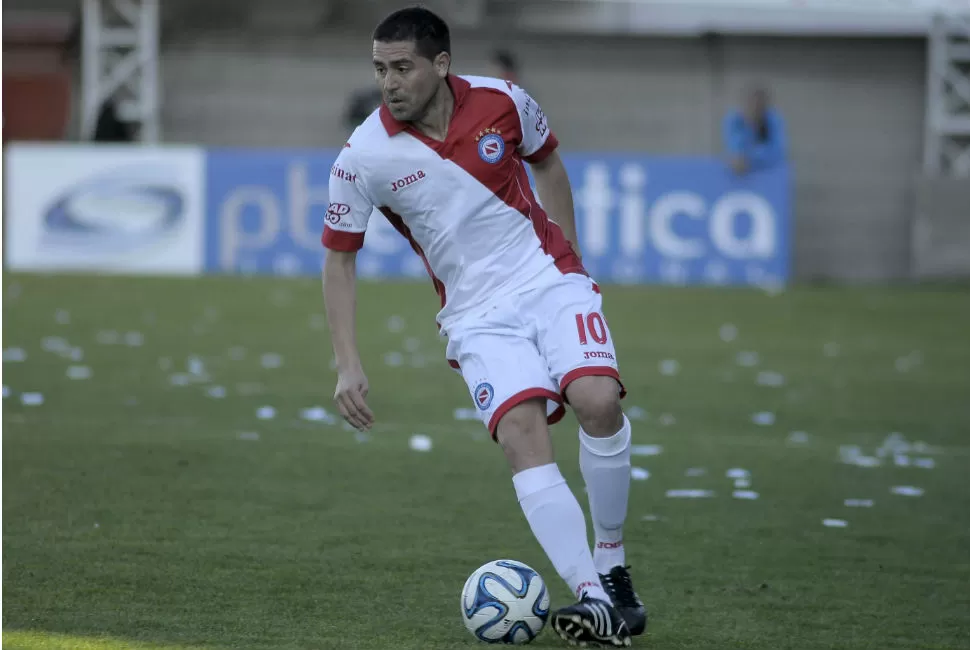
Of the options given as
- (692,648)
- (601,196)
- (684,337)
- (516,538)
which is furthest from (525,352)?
(601,196)

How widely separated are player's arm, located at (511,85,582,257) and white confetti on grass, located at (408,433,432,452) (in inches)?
131

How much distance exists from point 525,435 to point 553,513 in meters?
0.26

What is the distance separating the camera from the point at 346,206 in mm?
5113

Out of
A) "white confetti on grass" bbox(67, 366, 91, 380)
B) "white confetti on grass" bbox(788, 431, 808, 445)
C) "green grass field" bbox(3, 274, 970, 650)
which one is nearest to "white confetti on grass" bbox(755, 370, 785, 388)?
"green grass field" bbox(3, 274, 970, 650)

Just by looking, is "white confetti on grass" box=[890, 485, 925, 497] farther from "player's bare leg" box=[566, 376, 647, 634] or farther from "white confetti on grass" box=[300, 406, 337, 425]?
"white confetti on grass" box=[300, 406, 337, 425]

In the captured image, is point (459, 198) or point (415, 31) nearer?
point (415, 31)

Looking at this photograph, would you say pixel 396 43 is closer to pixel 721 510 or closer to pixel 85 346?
pixel 721 510

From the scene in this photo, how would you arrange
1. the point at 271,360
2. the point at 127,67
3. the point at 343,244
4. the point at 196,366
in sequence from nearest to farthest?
the point at 343,244 → the point at 196,366 → the point at 271,360 → the point at 127,67

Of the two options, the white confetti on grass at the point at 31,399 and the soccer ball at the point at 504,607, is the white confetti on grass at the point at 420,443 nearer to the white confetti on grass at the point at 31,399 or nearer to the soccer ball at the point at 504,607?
the white confetti on grass at the point at 31,399

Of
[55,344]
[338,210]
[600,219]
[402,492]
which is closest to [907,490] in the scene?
[402,492]

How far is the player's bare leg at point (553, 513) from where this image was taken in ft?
15.3

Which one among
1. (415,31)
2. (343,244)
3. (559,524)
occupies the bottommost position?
(559,524)

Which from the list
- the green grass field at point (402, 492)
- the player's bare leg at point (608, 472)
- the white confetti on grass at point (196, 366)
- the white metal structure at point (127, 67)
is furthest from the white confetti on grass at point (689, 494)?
the white metal structure at point (127, 67)

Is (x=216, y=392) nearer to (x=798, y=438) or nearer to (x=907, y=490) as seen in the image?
(x=798, y=438)
